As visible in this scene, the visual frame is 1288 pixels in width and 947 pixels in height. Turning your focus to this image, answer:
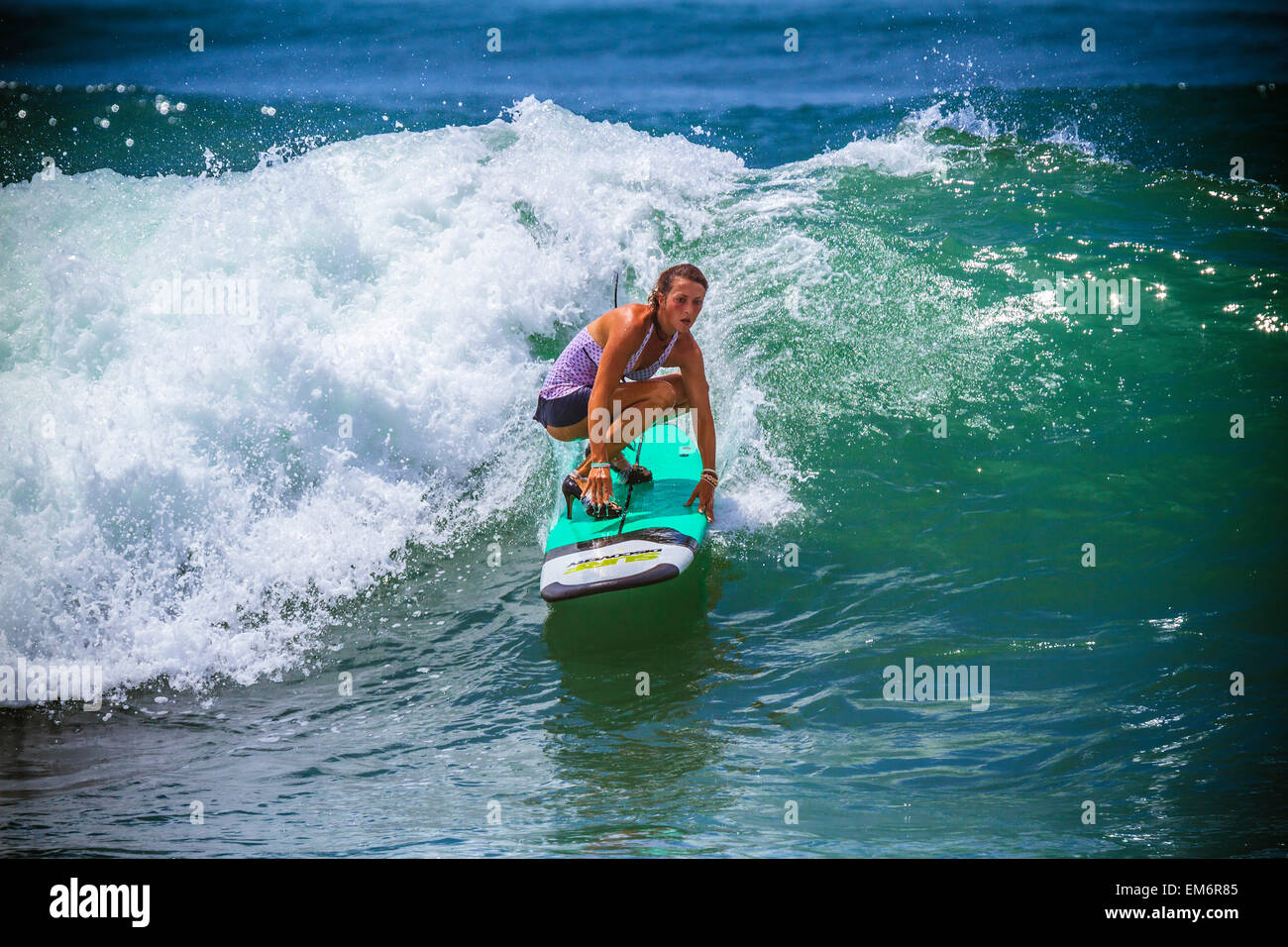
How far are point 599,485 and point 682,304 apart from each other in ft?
3.12

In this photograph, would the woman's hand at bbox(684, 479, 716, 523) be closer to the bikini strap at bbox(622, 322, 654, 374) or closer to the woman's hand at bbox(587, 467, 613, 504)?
the woman's hand at bbox(587, 467, 613, 504)

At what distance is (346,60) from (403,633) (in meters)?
10.5

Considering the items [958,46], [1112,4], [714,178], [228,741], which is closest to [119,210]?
[714,178]

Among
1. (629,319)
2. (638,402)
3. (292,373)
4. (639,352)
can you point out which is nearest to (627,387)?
(638,402)

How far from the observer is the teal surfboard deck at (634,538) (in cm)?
430

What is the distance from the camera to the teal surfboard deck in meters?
4.30

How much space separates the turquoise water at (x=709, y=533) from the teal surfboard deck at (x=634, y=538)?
0.26 metres

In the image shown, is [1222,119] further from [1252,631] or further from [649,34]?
[1252,631]

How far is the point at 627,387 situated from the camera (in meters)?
4.87

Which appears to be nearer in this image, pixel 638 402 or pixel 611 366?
pixel 611 366

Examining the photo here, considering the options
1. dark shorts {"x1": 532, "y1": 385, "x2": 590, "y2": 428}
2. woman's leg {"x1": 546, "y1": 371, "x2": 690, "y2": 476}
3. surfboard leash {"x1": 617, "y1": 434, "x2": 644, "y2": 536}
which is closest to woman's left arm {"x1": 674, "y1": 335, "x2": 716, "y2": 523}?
woman's leg {"x1": 546, "y1": 371, "x2": 690, "y2": 476}

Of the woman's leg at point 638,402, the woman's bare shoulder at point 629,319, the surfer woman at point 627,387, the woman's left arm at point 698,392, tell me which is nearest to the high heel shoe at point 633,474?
the surfer woman at point 627,387

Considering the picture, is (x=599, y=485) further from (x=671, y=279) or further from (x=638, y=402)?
(x=671, y=279)

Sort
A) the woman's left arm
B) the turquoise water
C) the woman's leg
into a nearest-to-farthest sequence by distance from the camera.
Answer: the turquoise water → the woman's left arm → the woman's leg
